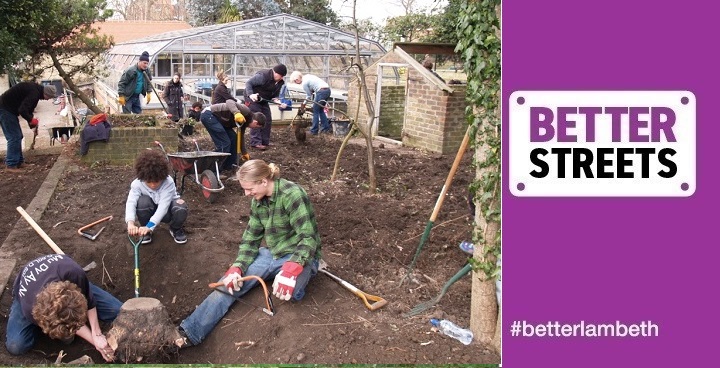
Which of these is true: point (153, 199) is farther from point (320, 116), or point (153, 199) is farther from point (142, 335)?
point (320, 116)

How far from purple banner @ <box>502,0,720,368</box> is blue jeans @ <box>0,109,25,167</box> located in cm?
980

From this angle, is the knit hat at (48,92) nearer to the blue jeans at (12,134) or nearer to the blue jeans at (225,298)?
the blue jeans at (12,134)

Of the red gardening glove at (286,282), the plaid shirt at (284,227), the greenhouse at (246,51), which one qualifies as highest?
the greenhouse at (246,51)

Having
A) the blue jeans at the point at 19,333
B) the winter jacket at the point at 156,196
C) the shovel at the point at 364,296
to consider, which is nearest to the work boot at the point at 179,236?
the winter jacket at the point at 156,196

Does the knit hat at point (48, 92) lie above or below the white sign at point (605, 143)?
above

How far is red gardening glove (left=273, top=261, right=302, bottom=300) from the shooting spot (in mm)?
4355

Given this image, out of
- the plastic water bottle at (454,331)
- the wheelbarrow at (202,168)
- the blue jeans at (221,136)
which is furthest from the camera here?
the blue jeans at (221,136)

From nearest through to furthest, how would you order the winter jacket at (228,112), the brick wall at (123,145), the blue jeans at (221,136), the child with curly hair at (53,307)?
the child with curly hair at (53,307), the winter jacket at (228,112), the blue jeans at (221,136), the brick wall at (123,145)

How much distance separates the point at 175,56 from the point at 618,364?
21.8 meters

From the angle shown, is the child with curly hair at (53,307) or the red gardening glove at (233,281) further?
the red gardening glove at (233,281)

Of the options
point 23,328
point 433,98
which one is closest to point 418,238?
point 23,328

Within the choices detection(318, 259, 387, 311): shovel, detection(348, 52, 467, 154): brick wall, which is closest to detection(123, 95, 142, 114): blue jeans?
detection(348, 52, 467, 154): brick wall

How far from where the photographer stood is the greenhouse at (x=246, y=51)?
64.4ft

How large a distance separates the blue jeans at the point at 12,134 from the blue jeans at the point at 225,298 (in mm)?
6601
